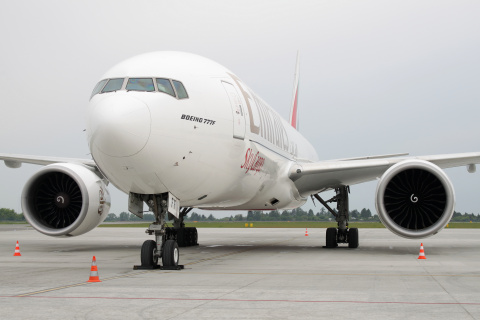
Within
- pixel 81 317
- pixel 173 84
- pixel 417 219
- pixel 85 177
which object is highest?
pixel 173 84

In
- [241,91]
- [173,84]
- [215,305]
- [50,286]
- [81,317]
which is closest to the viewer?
[81,317]

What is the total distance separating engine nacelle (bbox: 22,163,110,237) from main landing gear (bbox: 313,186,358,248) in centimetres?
633

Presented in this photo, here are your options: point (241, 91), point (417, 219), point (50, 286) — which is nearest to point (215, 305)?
point (50, 286)

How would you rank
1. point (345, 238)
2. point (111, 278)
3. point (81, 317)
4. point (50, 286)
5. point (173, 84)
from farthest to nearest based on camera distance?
point (345, 238), point (173, 84), point (111, 278), point (50, 286), point (81, 317)

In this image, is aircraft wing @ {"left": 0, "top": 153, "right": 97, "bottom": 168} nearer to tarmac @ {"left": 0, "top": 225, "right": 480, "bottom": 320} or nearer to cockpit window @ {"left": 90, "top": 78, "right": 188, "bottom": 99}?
tarmac @ {"left": 0, "top": 225, "right": 480, "bottom": 320}

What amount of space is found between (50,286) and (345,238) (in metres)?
10.9

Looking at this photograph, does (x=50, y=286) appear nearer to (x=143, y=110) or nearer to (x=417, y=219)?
(x=143, y=110)

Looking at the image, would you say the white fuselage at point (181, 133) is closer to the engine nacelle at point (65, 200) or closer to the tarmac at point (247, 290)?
the tarmac at point (247, 290)

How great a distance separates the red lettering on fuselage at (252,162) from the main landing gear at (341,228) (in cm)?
437

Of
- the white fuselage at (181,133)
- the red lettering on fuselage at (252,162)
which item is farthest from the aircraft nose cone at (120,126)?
the red lettering on fuselage at (252,162)

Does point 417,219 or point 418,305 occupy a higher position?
point 417,219

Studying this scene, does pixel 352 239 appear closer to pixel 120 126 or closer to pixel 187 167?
pixel 187 167

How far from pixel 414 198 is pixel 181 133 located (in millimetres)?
5985

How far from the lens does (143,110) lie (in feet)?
29.6
